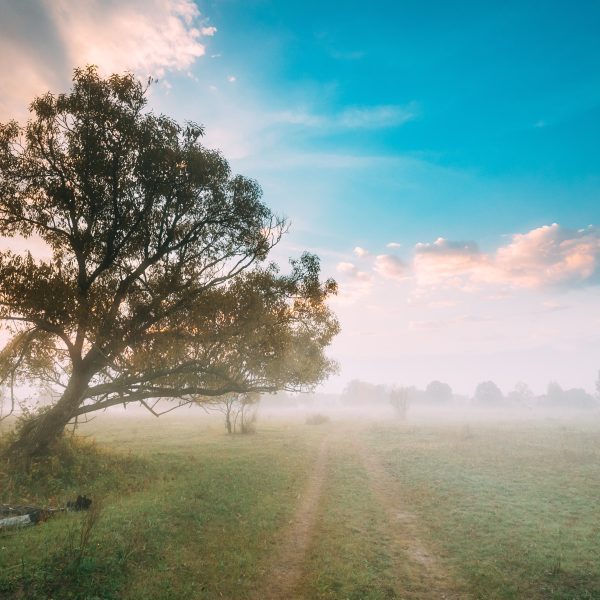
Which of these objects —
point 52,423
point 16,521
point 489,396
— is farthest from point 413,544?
point 489,396

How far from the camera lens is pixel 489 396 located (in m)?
196

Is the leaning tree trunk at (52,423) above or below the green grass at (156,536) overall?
above

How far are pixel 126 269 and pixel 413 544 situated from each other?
18.0m

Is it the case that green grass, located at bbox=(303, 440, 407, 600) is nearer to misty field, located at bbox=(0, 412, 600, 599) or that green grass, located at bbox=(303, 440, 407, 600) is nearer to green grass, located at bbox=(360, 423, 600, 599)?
misty field, located at bbox=(0, 412, 600, 599)

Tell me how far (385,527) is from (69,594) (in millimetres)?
12011

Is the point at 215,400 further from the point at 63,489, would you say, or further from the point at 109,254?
the point at 109,254

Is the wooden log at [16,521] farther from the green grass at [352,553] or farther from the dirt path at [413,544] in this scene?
the dirt path at [413,544]

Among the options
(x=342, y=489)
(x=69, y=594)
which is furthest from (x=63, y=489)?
(x=342, y=489)

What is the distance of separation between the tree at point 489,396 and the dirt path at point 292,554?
209209 mm

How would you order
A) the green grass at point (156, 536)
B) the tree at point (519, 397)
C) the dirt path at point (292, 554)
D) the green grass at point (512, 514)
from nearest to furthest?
the green grass at point (156, 536), the dirt path at point (292, 554), the green grass at point (512, 514), the tree at point (519, 397)

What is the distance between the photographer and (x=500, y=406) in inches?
7485

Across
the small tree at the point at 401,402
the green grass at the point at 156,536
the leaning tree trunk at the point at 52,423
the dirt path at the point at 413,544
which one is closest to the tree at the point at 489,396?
the small tree at the point at 401,402

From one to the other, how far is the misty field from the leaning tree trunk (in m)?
1.43

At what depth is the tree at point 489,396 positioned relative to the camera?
194250mm
